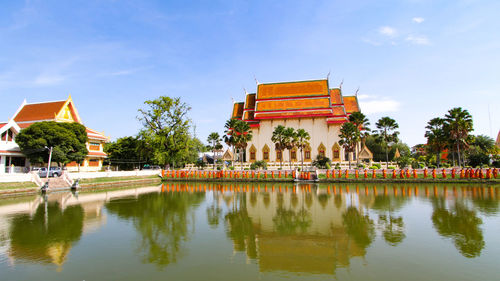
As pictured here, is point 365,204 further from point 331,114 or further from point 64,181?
point 331,114

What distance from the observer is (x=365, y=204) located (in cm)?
1609

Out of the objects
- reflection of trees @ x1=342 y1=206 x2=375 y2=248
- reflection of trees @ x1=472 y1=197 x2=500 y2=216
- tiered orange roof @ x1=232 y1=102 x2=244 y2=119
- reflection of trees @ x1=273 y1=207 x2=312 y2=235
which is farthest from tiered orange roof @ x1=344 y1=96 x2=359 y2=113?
reflection of trees @ x1=273 y1=207 x2=312 y2=235

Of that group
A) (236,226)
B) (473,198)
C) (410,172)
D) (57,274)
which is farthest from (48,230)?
(410,172)

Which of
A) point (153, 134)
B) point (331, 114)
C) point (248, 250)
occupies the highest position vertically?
point (331, 114)

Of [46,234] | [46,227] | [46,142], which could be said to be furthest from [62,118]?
[46,234]

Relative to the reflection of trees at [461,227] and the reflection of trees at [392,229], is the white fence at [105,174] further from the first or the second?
the reflection of trees at [461,227]

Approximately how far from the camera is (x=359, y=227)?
1070 centimetres

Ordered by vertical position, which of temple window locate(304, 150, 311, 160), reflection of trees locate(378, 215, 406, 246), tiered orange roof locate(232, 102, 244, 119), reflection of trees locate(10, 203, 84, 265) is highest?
tiered orange roof locate(232, 102, 244, 119)

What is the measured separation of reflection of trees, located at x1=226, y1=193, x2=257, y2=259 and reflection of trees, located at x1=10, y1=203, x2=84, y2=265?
4818mm

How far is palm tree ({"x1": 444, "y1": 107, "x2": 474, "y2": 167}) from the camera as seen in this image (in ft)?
103

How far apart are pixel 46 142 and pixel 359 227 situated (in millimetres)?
29569

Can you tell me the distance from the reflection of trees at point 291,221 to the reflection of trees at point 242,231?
110 cm

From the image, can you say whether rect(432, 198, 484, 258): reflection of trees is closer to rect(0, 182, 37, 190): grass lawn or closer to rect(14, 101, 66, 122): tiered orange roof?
rect(0, 182, 37, 190): grass lawn

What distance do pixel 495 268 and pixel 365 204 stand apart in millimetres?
9384
